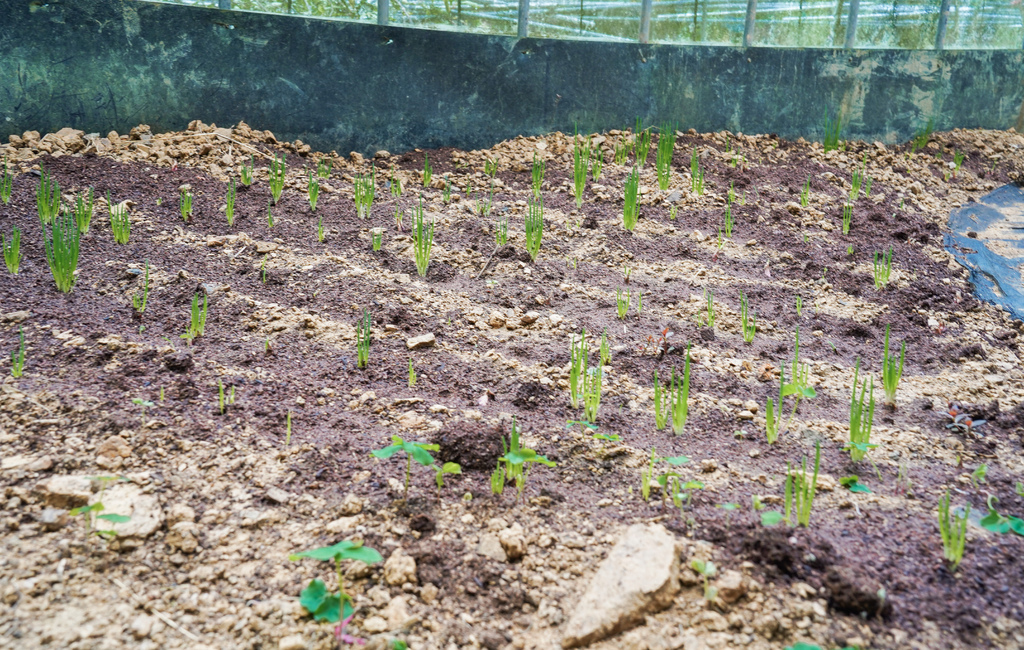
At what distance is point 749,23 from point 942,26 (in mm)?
1959

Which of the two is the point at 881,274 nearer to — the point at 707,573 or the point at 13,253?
the point at 707,573

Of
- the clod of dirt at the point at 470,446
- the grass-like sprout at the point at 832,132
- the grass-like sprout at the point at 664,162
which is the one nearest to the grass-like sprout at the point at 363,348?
the clod of dirt at the point at 470,446

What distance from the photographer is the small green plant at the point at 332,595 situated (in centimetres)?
130

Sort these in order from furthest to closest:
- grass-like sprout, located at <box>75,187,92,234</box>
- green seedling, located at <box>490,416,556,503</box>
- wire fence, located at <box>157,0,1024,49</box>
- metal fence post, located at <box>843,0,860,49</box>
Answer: metal fence post, located at <box>843,0,860,49</box>, wire fence, located at <box>157,0,1024,49</box>, grass-like sprout, located at <box>75,187,92,234</box>, green seedling, located at <box>490,416,556,503</box>

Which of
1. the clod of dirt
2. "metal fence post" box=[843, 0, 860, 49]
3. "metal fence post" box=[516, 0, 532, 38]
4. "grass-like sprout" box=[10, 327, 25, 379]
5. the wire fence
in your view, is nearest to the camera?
the clod of dirt

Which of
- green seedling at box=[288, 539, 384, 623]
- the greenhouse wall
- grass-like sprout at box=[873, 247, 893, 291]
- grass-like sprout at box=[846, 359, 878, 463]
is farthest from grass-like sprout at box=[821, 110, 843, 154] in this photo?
green seedling at box=[288, 539, 384, 623]

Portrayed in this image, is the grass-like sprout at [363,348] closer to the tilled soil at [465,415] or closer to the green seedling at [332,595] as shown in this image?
the tilled soil at [465,415]

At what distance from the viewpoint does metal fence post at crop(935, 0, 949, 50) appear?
19.6ft

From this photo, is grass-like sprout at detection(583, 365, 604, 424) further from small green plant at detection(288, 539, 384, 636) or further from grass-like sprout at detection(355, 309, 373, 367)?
small green plant at detection(288, 539, 384, 636)

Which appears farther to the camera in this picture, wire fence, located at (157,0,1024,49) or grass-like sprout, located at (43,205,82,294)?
wire fence, located at (157,0,1024,49)

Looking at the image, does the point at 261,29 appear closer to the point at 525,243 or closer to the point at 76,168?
the point at 76,168

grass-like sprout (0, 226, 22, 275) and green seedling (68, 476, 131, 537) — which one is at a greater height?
grass-like sprout (0, 226, 22, 275)

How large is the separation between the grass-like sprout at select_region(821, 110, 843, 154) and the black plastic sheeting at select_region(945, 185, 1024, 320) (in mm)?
1017

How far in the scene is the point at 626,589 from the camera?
1.37 m
